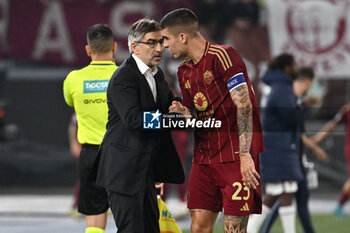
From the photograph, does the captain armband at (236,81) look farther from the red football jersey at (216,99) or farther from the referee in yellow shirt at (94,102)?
the referee in yellow shirt at (94,102)

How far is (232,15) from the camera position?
16672 millimetres

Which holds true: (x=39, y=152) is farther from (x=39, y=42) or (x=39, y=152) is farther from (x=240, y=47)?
(x=240, y=47)

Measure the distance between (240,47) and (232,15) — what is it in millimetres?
598

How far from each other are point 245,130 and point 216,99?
0.92 feet

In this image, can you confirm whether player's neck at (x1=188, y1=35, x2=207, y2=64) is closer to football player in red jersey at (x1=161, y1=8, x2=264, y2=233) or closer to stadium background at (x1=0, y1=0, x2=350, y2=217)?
football player in red jersey at (x1=161, y1=8, x2=264, y2=233)

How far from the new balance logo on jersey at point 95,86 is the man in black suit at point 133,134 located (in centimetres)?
101

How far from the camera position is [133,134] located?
18.8 ft

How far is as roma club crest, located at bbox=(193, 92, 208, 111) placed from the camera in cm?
595

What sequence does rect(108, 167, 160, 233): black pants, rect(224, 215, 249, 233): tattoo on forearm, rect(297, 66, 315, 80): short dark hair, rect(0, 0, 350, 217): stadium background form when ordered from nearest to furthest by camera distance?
rect(108, 167, 160, 233): black pants < rect(224, 215, 249, 233): tattoo on forearm < rect(297, 66, 315, 80): short dark hair < rect(0, 0, 350, 217): stadium background

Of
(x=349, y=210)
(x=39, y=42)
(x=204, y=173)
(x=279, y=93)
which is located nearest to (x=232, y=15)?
(x=39, y=42)

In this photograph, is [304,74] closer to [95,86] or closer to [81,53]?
[95,86]

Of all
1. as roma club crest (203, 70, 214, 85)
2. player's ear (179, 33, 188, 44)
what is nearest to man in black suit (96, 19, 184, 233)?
player's ear (179, 33, 188, 44)

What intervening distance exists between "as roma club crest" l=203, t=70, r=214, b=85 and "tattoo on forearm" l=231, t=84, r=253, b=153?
17cm

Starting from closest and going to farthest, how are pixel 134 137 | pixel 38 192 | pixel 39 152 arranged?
1. pixel 134 137
2. pixel 38 192
3. pixel 39 152
